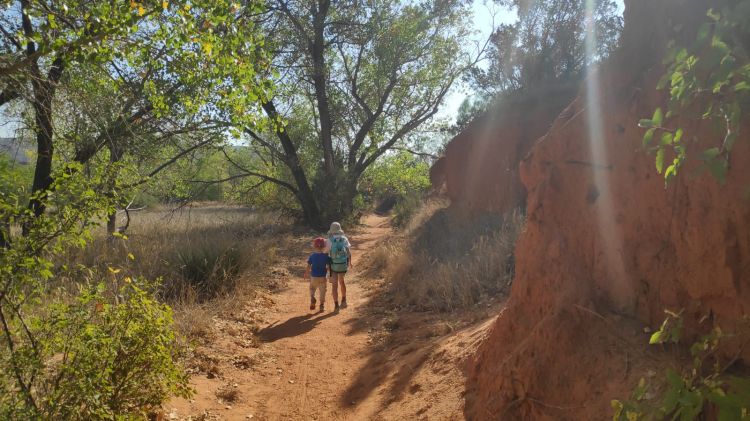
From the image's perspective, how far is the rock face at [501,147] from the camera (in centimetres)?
1223

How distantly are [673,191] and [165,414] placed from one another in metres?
3.88

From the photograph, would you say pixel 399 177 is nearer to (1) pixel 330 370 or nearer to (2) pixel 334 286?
(2) pixel 334 286

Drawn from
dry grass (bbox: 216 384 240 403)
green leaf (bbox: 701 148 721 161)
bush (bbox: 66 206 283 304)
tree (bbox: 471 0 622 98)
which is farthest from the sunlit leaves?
tree (bbox: 471 0 622 98)

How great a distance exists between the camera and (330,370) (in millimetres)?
5570

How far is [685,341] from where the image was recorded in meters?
2.46

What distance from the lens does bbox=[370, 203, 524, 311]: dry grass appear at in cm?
712

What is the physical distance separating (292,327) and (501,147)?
8.10 meters

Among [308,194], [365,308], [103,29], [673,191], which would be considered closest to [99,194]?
[103,29]

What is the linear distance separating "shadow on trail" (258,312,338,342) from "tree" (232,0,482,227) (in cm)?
974

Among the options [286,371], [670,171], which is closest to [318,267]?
[286,371]

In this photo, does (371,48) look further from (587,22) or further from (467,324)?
(467,324)

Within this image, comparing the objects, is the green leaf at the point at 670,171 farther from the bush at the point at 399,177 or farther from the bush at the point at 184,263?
the bush at the point at 399,177

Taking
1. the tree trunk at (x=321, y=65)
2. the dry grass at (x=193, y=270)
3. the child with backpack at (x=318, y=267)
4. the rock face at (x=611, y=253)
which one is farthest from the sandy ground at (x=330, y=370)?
the tree trunk at (x=321, y=65)

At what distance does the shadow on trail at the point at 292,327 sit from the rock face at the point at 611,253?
11.5 feet
